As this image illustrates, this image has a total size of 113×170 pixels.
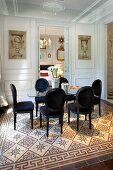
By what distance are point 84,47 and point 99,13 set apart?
1329 mm

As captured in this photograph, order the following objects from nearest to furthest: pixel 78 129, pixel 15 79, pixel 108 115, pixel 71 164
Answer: pixel 71 164, pixel 78 129, pixel 108 115, pixel 15 79

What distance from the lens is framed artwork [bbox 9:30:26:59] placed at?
542cm

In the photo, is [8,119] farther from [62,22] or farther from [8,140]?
[62,22]

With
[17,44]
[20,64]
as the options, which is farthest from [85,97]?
[17,44]

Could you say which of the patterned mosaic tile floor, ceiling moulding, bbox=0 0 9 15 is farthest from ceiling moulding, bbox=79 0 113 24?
the patterned mosaic tile floor

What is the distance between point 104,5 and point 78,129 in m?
3.44

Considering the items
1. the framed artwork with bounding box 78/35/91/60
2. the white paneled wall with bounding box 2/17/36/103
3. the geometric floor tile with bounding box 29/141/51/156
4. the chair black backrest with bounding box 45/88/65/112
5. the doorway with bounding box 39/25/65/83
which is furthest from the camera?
the doorway with bounding box 39/25/65/83

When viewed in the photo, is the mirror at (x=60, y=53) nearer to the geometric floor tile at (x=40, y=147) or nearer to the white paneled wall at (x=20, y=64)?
the white paneled wall at (x=20, y=64)

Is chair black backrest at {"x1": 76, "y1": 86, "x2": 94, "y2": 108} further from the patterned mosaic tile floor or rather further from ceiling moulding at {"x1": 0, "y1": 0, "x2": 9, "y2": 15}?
ceiling moulding at {"x1": 0, "y1": 0, "x2": 9, "y2": 15}

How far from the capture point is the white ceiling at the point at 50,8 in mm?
4340

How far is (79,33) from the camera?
242 inches

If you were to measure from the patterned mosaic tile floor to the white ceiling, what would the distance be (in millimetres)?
3068

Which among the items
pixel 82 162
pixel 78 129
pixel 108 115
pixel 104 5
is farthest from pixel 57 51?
pixel 82 162

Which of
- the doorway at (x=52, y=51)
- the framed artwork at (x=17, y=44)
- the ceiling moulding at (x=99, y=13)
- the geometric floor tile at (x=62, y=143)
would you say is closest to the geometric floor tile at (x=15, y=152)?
the geometric floor tile at (x=62, y=143)
